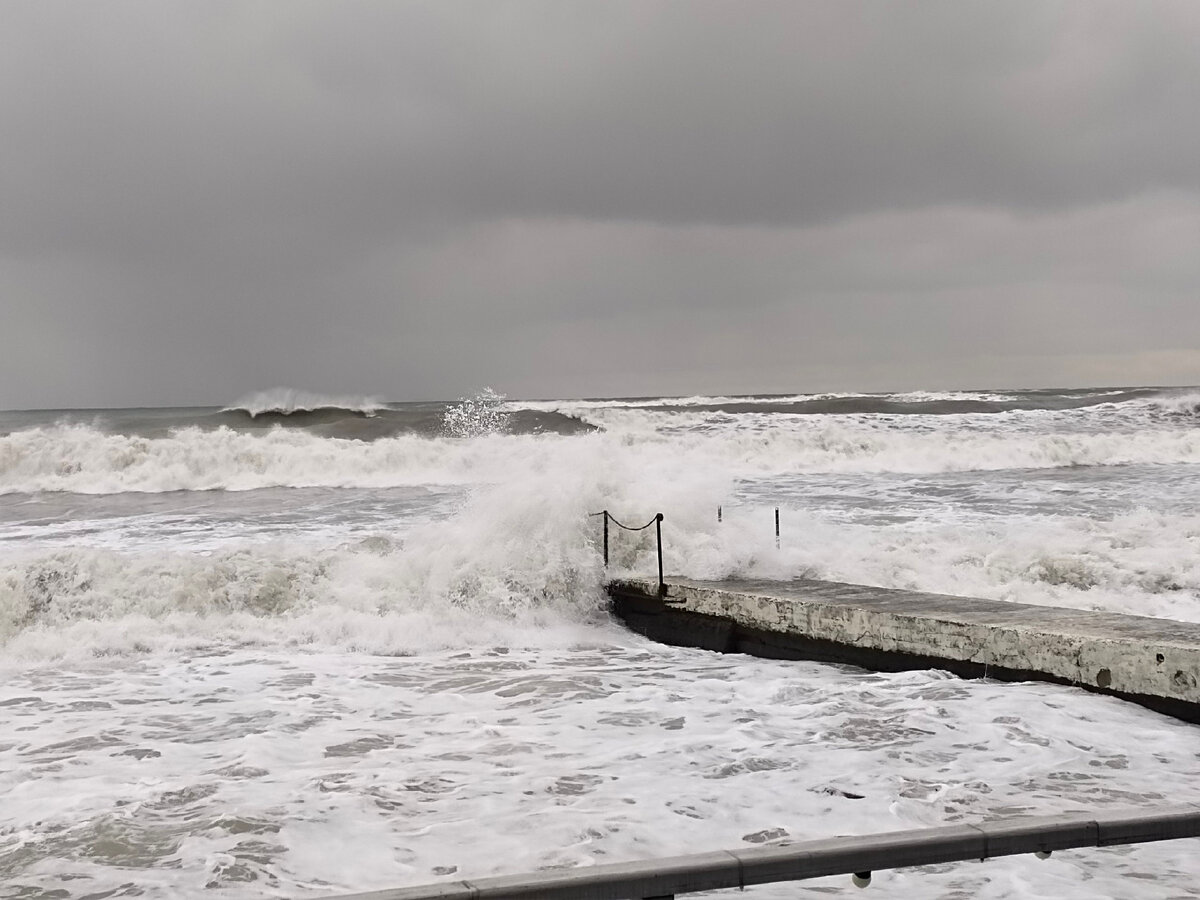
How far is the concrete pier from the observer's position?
19.4 ft

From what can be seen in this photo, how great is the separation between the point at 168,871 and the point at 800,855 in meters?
2.77

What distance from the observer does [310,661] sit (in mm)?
8078

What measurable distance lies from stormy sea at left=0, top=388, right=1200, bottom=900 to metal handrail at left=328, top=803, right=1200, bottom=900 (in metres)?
1.03

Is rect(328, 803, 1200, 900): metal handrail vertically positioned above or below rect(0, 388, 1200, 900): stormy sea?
above

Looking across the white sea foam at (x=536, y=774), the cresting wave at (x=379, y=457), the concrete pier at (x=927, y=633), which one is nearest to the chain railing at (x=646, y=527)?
the concrete pier at (x=927, y=633)

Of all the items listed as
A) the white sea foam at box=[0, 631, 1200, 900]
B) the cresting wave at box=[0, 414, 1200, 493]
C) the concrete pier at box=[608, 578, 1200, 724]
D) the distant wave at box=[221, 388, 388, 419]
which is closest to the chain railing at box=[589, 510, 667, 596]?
the concrete pier at box=[608, 578, 1200, 724]

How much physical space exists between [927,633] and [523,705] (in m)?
2.86

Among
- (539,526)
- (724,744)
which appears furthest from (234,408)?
(724,744)

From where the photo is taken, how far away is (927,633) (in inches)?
275

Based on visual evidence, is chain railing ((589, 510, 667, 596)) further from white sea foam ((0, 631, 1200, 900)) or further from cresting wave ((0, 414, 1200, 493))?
cresting wave ((0, 414, 1200, 493))

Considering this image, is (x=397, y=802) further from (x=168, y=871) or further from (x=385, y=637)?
(x=385, y=637)

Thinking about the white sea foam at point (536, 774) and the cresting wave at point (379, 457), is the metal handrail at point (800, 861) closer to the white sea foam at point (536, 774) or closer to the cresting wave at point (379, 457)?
the white sea foam at point (536, 774)

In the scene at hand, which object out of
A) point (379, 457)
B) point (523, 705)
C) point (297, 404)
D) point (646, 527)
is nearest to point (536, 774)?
point (523, 705)

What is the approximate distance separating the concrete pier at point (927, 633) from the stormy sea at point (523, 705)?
211 millimetres
